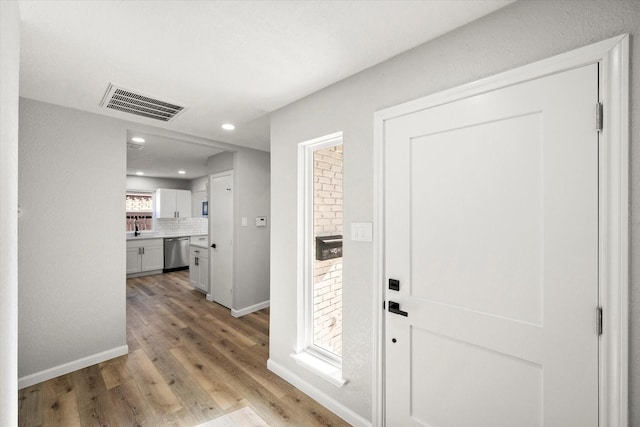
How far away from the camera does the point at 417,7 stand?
4.28ft

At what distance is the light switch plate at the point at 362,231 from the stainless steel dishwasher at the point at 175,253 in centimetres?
649

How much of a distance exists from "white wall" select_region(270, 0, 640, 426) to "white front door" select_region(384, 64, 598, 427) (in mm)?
129

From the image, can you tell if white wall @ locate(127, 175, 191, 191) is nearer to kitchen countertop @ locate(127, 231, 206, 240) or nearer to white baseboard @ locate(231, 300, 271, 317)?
kitchen countertop @ locate(127, 231, 206, 240)

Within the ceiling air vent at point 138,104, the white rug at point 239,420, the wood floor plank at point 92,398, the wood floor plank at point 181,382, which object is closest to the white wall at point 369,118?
the white rug at point 239,420

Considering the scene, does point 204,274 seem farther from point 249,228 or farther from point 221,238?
point 249,228

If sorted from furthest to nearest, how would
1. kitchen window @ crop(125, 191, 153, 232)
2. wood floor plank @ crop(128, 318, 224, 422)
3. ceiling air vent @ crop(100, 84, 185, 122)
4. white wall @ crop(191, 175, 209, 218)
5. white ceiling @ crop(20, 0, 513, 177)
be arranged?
1. white wall @ crop(191, 175, 209, 218)
2. kitchen window @ crop(125, 191, 153, 232)
3. ceiling air vent @ crop(100, 84, 185, 122)
4. wood floor plank @ crop(128, 318, 224, 422)
5. white ceiling @ crop(20, 0, 513, 177)

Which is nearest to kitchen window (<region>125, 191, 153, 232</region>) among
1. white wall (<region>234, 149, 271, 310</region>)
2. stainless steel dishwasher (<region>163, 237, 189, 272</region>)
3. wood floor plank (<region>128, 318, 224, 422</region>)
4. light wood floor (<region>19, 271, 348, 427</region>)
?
stainless steel dishwasher (<region>163, 237, 189, 272</region>)

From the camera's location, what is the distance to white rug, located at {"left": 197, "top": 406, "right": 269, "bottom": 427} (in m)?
1.95

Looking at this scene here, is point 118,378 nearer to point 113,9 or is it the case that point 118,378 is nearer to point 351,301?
point 351,301

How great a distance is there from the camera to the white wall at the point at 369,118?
3.49 feet

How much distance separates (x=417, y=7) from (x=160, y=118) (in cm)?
263

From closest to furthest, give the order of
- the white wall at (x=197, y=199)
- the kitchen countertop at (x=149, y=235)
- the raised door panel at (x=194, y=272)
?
the raised door panel at (x=194, y=272) → the kitchen countertop at (x=149, y=235) → the white wall at (x=197, y=199)

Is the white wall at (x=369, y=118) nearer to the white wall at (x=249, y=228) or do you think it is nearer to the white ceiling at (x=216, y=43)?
the white ceiling at (x=216, y=43)

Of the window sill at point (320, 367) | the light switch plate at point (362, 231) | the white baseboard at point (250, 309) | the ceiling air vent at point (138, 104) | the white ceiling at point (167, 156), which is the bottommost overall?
the white baseboard at point (250, 309)
